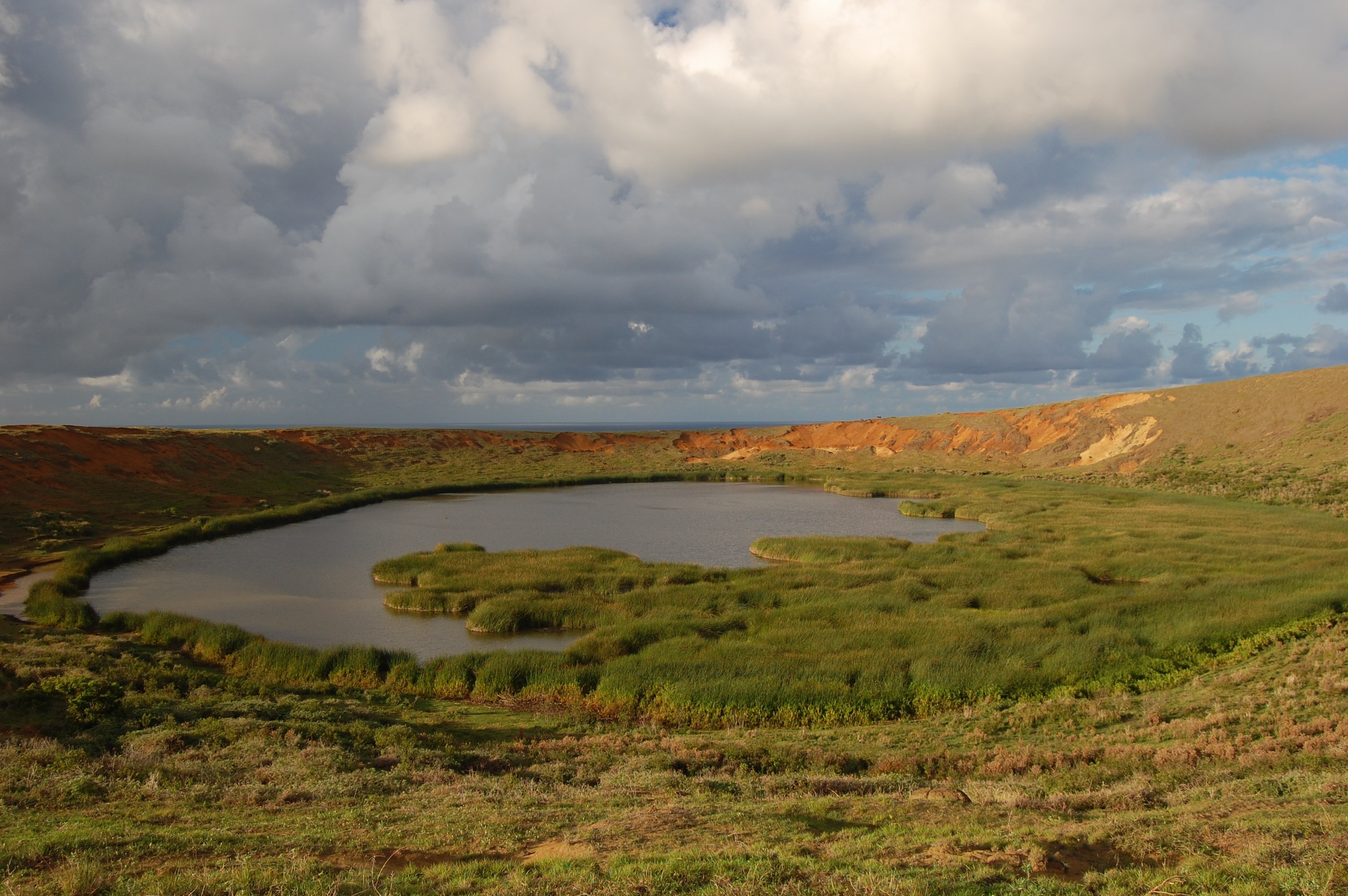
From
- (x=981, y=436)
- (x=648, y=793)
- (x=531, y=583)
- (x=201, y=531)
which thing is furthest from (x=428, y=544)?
(x=981, y=436)

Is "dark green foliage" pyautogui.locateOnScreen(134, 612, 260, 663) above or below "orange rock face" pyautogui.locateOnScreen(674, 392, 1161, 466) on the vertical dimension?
below

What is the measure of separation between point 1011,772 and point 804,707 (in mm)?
4948

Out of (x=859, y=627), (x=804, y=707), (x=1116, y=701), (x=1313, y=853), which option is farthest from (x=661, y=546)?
(x=1313, y=853)

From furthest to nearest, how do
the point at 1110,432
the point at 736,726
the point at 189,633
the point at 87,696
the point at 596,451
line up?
the point at 596,451 → the point at 1110,432 → the point at 189,633 → the point at 736,726 → the point at 87,696

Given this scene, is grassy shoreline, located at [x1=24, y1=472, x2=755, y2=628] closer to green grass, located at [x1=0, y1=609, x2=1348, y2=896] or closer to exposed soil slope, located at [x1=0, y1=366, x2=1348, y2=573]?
exposed soil slope, located at [x1=0, y1=366, x2=1348, y2=573]

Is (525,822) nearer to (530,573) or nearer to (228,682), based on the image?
(228,682)

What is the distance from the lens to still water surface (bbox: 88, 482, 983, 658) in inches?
923

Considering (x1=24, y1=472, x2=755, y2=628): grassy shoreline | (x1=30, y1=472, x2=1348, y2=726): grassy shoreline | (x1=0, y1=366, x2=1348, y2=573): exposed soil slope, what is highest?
(x1=0, y1=366, x2=1348, y2=573): exposed soil slope

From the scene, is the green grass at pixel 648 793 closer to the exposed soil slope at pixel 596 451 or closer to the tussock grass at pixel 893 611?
the tussock grass at pixel 893 611

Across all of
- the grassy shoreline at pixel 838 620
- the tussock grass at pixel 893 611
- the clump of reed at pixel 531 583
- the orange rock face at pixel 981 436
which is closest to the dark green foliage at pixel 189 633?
the grassy shoreline at pixel 838 620

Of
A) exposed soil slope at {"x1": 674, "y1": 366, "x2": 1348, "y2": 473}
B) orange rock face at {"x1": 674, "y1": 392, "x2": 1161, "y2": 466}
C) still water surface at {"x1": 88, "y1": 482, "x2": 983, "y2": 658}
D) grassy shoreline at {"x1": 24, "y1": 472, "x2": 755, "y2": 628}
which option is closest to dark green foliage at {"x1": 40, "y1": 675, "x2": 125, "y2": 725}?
still water surface at {"x1": 88, "y1": 482, "x2": 983, "y2": 658}

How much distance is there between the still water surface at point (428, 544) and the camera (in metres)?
23.5

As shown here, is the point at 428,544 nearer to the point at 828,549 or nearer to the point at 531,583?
the point at 531,583

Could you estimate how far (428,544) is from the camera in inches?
1458
